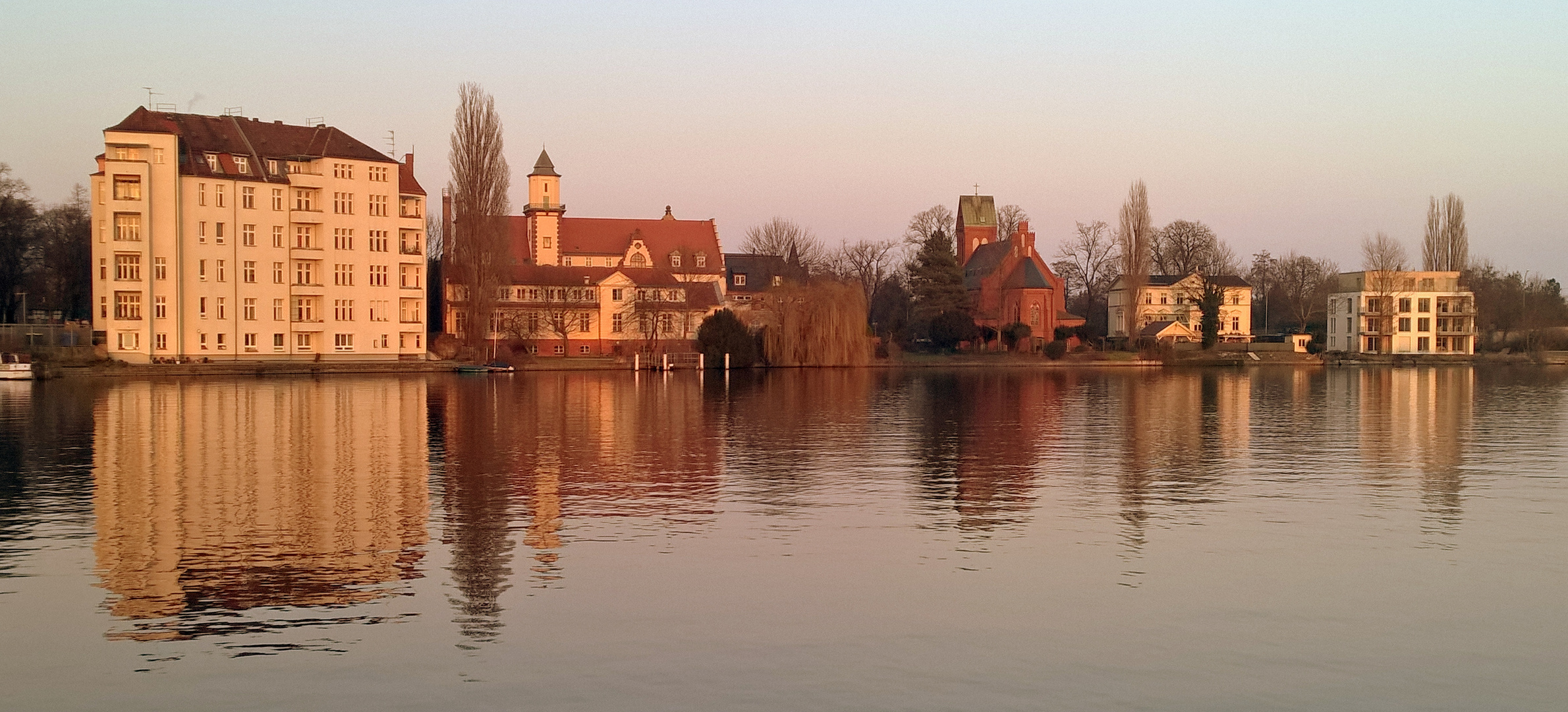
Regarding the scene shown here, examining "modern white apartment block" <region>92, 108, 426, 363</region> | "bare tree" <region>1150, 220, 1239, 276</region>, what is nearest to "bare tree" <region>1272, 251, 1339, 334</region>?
"bare tree" <region>1150, 220, 1239, 276</region>

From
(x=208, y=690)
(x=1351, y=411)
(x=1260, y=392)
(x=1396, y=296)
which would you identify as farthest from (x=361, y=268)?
(x=1396, y=296)

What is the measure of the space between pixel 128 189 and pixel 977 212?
79408 mm

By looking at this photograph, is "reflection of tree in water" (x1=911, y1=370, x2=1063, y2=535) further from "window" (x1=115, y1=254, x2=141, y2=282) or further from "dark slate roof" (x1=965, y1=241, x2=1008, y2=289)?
"dark slate roof" (x1=965, y1=241, x2=1008, y2=289)

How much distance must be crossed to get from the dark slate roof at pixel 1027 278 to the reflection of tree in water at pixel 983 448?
49.3 metres

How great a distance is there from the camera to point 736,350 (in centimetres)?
7888

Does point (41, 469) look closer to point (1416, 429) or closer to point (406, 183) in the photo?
point (1416, 429)

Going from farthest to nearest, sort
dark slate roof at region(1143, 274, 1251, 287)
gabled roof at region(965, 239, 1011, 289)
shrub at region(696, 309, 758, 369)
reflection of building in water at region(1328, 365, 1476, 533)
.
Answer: dark slate roof at region(1143, 274, 1251, 287), gabled roof at region(965, 239, 1011, 289), shrub at region(696, 309, 758, 369), reflection of building in water at region(1328, 365, 1476, 533)

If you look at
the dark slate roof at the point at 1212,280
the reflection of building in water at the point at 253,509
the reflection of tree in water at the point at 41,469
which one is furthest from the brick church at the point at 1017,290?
the reflection of building in water at the point at 253,509

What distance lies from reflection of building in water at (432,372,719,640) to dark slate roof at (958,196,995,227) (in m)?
84.0

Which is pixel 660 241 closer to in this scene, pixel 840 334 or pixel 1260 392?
pixel 840 334

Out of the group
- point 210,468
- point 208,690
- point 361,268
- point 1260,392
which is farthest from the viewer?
point 361,268

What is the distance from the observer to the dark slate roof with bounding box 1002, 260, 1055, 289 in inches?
4060

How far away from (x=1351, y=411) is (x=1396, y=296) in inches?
3111

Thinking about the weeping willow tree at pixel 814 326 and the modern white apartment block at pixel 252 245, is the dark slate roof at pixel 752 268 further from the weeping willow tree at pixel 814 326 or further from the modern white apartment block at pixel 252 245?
the modern white apartment block at pixel 252 245
